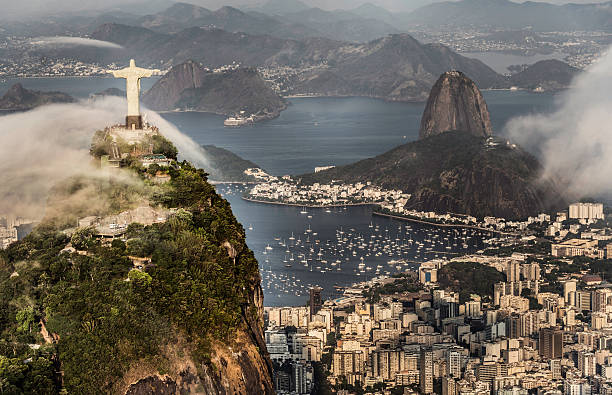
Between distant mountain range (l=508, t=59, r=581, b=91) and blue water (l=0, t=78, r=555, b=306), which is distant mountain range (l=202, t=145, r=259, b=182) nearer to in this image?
blue water (l=0, t=78, r=555, b=306)

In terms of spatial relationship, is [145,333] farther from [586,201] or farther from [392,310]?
[586,201]

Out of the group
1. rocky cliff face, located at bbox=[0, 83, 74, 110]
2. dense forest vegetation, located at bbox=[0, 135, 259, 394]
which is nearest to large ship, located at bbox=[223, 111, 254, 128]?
rocky cliff face, located at bbox=[0, 83, 74, 110]

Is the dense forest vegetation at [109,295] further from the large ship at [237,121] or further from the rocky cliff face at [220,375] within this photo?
the large ship at [237,121]

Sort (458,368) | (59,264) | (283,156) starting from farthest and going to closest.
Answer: (283,156)
(458,368)
(59,264)

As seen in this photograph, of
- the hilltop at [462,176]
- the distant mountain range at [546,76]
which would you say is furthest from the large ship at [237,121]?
the distant mountain range at [546,76]

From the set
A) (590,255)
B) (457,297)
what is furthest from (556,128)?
(457,297)

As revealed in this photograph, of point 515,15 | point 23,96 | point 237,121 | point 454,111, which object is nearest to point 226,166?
point 454,111
